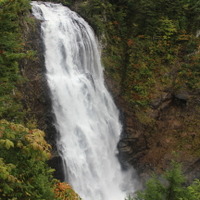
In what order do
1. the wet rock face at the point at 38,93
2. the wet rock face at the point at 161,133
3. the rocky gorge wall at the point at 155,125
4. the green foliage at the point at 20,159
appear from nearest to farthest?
the green foliage at the point at 20,159 → the wet rock face at the point at 38,93 → the rocky gorge wall at the point at 155,125 → the wet rock face at the point at 161,133

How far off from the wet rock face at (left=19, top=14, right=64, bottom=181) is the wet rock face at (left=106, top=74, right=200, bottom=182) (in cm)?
413

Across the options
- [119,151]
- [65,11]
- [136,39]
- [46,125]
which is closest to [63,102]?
[46,125]

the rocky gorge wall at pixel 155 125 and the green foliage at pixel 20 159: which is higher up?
the green foliage at pixel 20 159

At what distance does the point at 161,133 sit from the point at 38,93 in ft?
23.3

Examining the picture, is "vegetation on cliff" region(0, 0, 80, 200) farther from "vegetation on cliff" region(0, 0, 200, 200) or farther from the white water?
"vegetation on cliff" region(0, 0, 200, 200)

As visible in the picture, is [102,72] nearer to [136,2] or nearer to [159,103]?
[159,103]

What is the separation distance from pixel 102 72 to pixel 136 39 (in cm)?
338

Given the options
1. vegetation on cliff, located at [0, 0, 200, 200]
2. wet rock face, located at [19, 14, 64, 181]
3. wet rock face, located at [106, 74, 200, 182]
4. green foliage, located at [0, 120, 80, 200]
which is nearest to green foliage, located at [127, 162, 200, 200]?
green foliage, located at [0, 120, 80, 200]

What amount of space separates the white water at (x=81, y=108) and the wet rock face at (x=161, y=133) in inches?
27.0

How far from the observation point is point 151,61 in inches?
607

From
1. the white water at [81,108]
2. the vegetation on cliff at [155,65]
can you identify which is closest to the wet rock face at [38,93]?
the white water at [81,108]

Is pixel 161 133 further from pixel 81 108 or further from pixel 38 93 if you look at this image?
pixel 38 93

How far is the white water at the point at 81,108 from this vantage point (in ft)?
34.4

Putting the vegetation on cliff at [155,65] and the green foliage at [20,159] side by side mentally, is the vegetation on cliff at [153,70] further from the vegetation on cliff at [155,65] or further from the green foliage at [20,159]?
the green foliage at [20,159]
